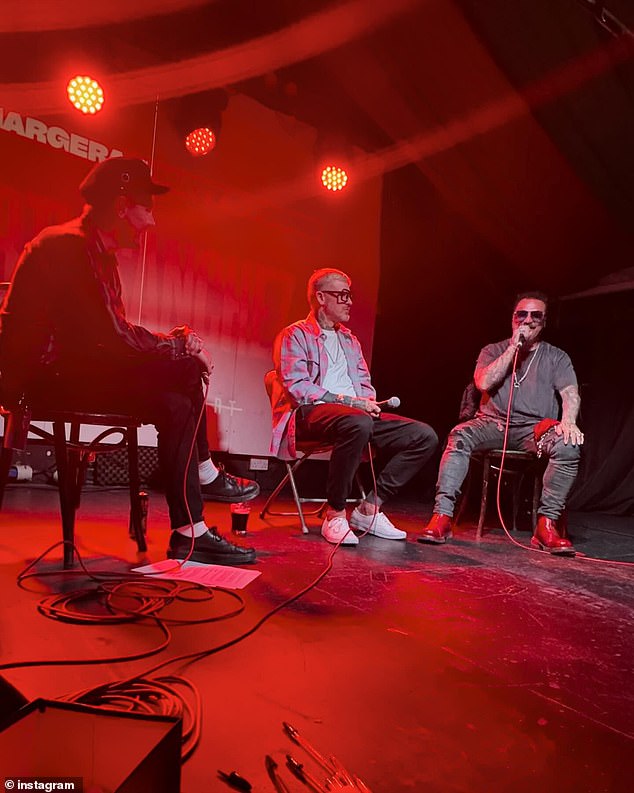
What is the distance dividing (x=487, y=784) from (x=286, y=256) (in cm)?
Result: 483

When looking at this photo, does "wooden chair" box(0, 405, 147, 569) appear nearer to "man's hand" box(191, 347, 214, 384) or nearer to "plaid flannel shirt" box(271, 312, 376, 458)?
"man's hand" box(191, 347, 214, 384)

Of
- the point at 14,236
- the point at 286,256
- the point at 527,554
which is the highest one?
the point at 286,256

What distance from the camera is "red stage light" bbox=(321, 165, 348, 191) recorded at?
5344 millimetres

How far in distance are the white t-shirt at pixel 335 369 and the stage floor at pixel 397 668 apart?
48.5 inches

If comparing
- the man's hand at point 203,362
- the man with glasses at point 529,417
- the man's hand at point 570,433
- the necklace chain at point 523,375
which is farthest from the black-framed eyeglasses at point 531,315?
the man's hand at point 203,362

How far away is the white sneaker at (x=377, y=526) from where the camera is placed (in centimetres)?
320

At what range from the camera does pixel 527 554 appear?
3045 mm

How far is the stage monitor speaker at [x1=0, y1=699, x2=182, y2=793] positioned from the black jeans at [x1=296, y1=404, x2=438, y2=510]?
233 cm

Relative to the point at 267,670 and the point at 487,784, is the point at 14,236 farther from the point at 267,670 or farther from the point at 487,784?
the point at 487,784

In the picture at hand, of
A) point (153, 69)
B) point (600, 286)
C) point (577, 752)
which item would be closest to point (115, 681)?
point (577, 752)

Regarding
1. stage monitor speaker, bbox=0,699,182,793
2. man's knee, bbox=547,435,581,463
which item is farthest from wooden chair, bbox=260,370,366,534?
stage monitor speaker, bbox=0,699,182,793

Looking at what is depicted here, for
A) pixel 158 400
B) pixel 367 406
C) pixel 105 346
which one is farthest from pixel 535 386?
pixel 105 346

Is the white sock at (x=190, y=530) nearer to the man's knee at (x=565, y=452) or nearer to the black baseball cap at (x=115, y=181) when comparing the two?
the black baseball cap at (x=115, y=181)

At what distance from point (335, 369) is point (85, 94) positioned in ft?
9.09
